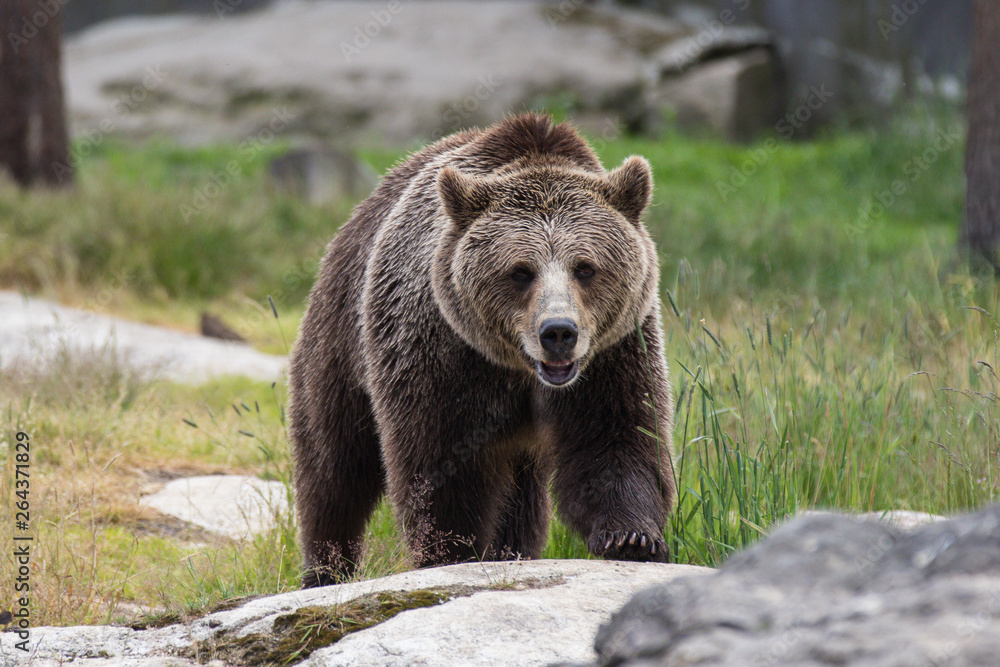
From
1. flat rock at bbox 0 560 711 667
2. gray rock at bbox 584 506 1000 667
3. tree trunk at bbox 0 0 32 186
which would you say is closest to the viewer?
gray rock at bbox 584 506 1000 667

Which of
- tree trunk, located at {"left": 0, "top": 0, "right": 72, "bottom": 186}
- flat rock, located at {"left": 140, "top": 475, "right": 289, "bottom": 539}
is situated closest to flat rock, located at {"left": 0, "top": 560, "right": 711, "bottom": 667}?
flat rock, located at {"left": 140, "top": 475, "right": 289, "bottom": 539}

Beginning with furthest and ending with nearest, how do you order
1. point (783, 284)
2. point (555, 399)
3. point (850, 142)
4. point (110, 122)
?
point (110, 122)
point (850, 142)
point (783, 284)
point (555, 399)

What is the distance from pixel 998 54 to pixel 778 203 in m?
4.57

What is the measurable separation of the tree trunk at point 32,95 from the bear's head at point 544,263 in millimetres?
8110

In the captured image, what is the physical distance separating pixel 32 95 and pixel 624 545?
922 centimetres

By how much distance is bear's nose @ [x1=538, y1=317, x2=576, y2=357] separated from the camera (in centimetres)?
314

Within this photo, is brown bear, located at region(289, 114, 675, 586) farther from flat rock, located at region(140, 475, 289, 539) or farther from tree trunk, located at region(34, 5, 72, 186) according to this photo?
tree trunk, located at region(34, 5, 72, 186)

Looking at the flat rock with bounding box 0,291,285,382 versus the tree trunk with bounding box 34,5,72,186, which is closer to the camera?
the flat rock with bounding box 0,291,285,382

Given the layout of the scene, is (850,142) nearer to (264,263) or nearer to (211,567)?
(264,263)

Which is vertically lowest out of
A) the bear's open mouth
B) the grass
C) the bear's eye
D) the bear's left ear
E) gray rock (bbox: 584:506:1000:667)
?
the grass

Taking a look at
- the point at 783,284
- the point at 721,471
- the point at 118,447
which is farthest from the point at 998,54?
the point at 118,447

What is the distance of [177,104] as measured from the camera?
1788cm

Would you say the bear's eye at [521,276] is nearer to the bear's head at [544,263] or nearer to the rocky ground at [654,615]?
the bear's head at [544,263]

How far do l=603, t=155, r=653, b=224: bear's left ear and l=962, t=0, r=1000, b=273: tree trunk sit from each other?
493 cm
